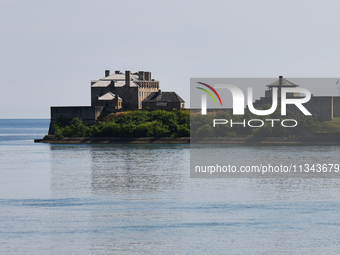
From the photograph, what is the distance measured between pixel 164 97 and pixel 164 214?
5195cm

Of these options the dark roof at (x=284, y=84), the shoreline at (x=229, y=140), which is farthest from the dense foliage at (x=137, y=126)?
the dark roof at (x=284, y=84)

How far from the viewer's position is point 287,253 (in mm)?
15133

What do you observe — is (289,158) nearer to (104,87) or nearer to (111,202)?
(111,202)

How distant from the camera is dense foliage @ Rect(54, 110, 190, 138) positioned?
63.7 meters

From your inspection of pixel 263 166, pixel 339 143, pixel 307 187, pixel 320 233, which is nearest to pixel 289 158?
pixel 263 166

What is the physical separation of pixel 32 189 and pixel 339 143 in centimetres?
4017

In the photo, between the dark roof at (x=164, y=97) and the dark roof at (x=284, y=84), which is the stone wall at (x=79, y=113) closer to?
the dark roof at (x=164, y=97)

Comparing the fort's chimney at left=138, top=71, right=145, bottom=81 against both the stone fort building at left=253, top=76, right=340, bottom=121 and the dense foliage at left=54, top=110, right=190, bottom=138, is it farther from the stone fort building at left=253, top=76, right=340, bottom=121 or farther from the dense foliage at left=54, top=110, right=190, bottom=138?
the stone fort building at left=253, top=76, right=340, bottom=121

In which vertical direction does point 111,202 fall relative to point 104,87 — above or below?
below

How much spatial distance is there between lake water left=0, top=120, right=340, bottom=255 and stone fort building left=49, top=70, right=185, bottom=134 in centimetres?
3837

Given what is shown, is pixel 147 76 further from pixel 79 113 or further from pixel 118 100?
pixel 79 113

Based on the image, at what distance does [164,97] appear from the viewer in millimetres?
71188

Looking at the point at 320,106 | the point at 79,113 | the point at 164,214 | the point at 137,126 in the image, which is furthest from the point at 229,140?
the point at 164,214

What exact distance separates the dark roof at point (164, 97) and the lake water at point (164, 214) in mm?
39211
